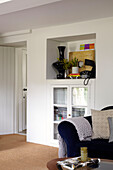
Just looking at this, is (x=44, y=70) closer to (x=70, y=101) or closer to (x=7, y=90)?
(x=70, y=101)

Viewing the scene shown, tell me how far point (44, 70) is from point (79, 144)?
2268 mm

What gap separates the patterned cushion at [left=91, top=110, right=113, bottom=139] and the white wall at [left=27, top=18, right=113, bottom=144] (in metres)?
0.73

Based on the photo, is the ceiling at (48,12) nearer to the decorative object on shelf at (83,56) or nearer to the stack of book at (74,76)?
the decorative object on shelf at (83,56)

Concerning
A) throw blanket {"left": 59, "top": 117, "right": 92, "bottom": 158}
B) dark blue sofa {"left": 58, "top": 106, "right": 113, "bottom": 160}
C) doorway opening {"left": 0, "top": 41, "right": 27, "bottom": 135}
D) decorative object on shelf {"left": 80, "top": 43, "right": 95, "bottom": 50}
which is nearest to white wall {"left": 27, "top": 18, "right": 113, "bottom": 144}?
decorative object on shelf {"left": 80, "top": 43, "right": 95, "bottom": 50}

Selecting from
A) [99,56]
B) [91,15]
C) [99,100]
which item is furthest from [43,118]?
[91,15]

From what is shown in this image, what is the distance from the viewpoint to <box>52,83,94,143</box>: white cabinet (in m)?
5.06

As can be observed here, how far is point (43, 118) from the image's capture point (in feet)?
18.4

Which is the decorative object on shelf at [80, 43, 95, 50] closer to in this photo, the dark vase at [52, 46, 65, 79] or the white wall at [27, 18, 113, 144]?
the dark vase at [52, 46, 65, 79]

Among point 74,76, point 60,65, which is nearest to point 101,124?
point 74,76

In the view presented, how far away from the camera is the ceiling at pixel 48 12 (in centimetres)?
387

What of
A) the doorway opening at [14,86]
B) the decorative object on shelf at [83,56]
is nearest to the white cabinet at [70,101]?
the decorative object on shelf at [83,56]

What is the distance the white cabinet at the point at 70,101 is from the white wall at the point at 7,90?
1667 mm

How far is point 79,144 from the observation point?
3693mm

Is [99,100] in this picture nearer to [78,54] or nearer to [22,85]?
[78,54]
